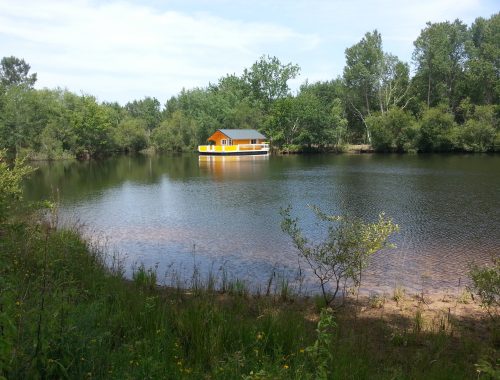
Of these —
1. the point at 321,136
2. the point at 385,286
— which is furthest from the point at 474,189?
the point at 321,136

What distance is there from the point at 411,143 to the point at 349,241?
204 feet

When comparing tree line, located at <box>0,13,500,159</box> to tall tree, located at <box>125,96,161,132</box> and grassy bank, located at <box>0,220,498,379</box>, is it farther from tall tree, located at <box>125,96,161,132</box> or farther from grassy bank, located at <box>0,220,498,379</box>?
grassy bank, located at <box>0,220,498,379</box>

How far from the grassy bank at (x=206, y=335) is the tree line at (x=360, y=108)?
60.5 meters

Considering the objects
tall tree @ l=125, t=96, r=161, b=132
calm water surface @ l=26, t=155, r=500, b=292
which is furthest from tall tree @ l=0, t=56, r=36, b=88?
calm water surface @ l=26, t=155, r=500, b=292

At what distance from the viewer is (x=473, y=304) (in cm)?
892

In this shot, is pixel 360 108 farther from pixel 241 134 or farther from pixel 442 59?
pixel 241 134

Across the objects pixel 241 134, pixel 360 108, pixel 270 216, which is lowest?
pixel 270 216

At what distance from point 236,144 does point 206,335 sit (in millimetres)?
63042

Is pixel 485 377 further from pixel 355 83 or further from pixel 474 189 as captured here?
pixel 355 83

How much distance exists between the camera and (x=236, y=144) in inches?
2675

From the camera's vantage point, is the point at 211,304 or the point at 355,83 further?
the point at 355,83

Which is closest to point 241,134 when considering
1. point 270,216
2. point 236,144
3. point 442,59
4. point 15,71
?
point 236,144

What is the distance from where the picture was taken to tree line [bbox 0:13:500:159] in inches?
2488

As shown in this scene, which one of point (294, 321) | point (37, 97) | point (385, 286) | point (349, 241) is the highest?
point (37, 97)
